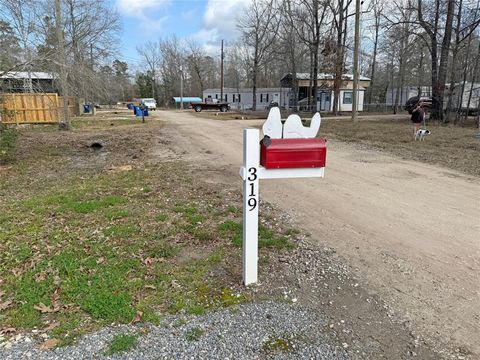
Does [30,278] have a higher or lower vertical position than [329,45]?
lower

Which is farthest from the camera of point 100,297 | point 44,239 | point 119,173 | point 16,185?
point 119,173

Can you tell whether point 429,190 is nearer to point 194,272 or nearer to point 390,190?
point 390,190

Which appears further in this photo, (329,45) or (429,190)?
(329,45)

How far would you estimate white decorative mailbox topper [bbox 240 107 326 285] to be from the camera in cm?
280

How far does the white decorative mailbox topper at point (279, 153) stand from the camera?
280cm

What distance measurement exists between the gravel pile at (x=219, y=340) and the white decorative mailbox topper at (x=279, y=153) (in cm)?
80

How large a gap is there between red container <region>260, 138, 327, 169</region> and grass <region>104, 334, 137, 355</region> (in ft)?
5.18

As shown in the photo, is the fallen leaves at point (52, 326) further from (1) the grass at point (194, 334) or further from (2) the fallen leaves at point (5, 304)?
(1) the grass at point (194, 334)

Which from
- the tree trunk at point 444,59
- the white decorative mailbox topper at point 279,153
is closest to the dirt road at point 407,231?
the white decorative mailbox topper at point 279,153

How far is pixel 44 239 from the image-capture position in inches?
161

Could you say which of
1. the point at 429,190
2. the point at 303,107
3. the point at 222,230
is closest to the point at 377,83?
the point at 303,107

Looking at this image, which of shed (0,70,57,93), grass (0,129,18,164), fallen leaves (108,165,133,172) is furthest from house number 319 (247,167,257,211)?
grass (0,129,18,164)

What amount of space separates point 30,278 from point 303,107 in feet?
125

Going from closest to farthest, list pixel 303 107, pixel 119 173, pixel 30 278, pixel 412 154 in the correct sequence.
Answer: pixel 30 278 < pixel 119 173 < pixel 412 154 < pixel 303 107
